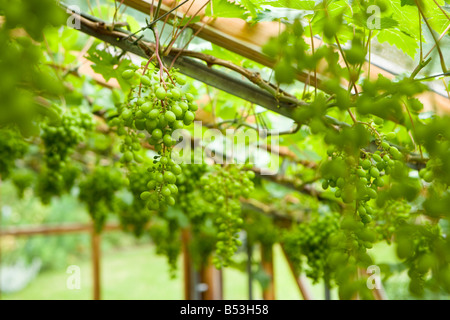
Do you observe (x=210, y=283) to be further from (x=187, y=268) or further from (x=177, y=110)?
(x=177, y=110)

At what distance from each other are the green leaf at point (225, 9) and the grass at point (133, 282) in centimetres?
623

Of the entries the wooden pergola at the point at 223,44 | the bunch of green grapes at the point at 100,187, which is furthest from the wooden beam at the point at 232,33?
the bunch of green grapes at the point at 100,187

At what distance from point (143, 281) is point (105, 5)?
7059mm

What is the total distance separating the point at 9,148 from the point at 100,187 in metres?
0.51

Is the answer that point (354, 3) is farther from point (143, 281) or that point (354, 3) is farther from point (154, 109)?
point (143, 281)

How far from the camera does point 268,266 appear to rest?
337cm

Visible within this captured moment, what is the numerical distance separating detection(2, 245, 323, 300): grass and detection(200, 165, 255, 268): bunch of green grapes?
19.0 feet

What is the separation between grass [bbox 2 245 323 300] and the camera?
721 cm

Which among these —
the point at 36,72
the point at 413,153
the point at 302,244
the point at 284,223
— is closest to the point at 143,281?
the point at 284,223

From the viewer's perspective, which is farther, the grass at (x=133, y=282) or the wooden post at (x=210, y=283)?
the grass at (x=133, y=282)

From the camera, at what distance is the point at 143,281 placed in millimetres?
7980

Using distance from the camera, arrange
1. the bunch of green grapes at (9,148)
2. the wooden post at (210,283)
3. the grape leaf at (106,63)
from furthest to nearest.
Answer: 1. the wooden post at (210,283)
2. the bunch of green grapes at (9,148)
3. the grape leaf at (106,63)

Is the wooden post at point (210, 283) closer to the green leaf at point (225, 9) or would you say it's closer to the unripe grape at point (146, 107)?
the green leaf at point (225, 9)

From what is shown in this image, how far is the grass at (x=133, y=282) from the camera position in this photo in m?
7.21
